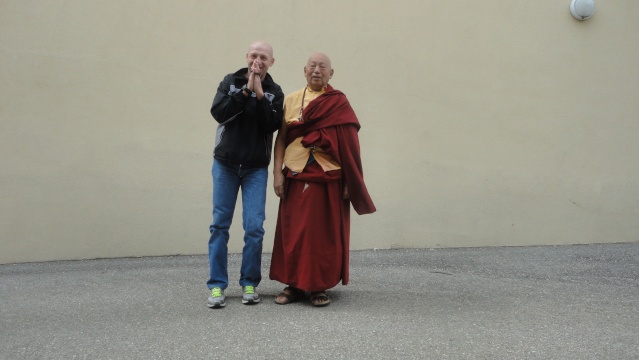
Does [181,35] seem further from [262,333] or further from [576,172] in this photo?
[576,172]

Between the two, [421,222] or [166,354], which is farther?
[421,222]

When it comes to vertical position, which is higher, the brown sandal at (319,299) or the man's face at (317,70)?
the man's face at (317,70)

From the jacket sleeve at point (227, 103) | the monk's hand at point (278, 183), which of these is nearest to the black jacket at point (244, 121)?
the jacket sleeve at point (227, 103)

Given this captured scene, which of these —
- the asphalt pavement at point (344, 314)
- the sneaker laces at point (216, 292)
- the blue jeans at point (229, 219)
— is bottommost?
the asphalt pavement at point (344, 314)

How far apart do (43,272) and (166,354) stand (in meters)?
2.98

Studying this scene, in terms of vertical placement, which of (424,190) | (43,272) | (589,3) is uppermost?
(589,3)

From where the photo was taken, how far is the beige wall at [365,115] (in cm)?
639

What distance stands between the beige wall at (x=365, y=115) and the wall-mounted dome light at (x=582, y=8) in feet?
0.30

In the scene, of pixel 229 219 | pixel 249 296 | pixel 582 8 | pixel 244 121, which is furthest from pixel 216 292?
pixel 582 8

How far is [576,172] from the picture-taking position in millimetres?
7570

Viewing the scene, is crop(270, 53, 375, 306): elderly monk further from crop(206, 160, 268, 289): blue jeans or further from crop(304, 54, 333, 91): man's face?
crop(206, 160, 268, 289): blue jeans

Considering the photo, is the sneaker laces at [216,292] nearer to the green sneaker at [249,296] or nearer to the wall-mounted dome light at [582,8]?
the green sneaker at [249,296]

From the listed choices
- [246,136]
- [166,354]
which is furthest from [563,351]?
[246,136]

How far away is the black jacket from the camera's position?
14.3 ft
